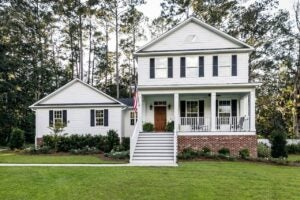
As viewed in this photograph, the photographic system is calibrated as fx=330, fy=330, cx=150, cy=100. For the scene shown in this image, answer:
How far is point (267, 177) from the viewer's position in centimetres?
1216

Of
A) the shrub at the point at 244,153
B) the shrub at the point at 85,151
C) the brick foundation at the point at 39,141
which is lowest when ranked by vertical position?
the shrub at the point at 85,151

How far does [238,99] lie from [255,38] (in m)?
13.9

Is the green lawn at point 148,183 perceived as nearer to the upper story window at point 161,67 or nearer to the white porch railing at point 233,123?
the white porch railing at point 233,123

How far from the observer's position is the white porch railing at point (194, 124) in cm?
2138

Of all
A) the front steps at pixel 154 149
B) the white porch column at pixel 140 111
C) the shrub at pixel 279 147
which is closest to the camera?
the front steps at pixel 154 149

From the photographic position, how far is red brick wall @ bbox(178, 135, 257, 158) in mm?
19812

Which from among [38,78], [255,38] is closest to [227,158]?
[255,38]

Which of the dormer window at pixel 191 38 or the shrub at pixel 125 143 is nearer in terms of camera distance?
the dormer window at pixel 191 38

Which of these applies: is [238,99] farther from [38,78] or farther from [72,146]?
[38,78]

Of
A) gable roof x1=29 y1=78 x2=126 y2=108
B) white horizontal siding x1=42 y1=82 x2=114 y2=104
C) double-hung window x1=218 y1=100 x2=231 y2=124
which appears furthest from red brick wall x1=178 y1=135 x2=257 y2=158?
white horizontal siding x1=42 y1=82 x2=114 y2=104

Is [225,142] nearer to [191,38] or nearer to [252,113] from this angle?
[252,113]

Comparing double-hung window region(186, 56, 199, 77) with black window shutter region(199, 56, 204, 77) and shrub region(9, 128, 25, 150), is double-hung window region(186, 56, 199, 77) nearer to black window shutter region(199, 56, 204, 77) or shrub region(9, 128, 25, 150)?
black window shutter region(199, 56, 204, 77)

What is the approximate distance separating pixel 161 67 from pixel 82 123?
23.9 ft

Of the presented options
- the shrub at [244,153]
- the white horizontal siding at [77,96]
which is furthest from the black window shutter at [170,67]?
the shrub at [244,153]
